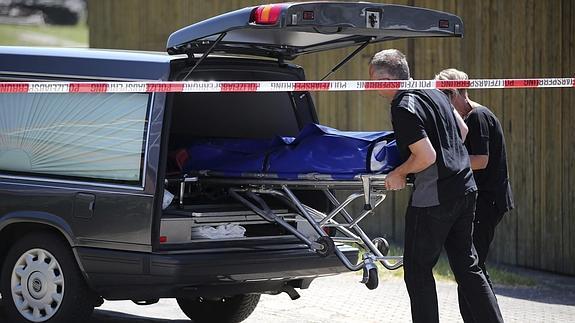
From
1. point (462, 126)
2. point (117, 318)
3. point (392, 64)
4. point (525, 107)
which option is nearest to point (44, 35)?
point (525, 107)

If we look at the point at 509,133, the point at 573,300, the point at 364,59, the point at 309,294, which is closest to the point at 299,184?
the point at 309,294

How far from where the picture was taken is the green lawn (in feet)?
90.0

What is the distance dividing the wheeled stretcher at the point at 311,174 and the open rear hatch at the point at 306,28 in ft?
2.09

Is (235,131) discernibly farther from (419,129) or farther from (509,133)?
(509,133)

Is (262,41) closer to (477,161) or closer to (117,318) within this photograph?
(477,161)

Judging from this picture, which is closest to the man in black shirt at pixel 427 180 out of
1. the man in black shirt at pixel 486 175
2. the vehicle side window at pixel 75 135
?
the man in black shirt at pixel 486 175

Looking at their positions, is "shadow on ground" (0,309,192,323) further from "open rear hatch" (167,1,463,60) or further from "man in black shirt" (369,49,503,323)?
"man in black shirt" (369,49,503,323)

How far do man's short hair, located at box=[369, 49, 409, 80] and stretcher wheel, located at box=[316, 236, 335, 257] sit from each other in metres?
1.11

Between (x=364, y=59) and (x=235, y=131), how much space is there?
179 inches

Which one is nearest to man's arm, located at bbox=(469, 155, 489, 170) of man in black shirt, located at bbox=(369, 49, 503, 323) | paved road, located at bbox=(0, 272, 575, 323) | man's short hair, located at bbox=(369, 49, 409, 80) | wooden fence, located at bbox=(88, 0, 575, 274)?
man in black shirt, located at bbox=(369, 49, 503, 323)

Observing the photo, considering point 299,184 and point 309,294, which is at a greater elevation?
point 299,184

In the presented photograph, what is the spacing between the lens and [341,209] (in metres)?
6.61

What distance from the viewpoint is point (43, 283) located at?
22.2ft

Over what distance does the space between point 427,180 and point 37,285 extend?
255 centimetres
